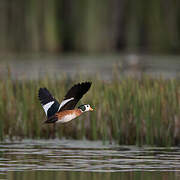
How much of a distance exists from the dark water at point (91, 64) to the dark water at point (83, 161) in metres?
11.4

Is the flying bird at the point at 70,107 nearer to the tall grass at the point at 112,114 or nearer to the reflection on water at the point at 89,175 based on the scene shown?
the reflection on water at the point at 89,175

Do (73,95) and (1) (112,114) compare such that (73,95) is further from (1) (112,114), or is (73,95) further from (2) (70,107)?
(1) (112,114)

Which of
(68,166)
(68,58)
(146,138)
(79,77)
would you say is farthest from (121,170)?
(68,58)

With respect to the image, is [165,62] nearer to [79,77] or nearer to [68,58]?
[68,58]

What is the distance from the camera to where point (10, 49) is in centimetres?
3225

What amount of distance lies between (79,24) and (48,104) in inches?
785

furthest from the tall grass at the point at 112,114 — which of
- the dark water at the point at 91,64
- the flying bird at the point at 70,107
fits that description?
the dark water at the point at 91,64

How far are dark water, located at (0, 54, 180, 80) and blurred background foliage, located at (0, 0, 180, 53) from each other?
2.21 ft

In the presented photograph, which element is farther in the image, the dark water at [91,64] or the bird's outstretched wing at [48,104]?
the dark water at [91,64]

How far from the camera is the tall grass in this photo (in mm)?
11945

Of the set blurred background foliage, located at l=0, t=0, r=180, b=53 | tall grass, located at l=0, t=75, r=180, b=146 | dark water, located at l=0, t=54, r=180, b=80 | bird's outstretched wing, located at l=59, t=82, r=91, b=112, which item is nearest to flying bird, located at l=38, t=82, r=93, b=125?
bird's outstretched wing, located at l=59, t=82, r=91, b=112

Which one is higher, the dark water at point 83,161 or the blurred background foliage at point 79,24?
the blurred background foliage at point 79,24

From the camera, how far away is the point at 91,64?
26.6 metres

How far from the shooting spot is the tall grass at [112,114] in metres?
11.9
